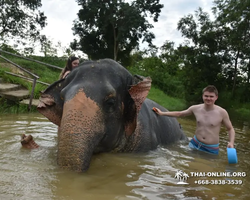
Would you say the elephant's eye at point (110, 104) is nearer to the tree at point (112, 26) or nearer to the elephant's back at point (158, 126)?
the elephant's back at point (158, 126)

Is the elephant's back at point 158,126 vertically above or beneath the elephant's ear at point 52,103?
beneath

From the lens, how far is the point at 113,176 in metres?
2.97

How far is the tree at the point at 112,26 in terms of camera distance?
23531 mm

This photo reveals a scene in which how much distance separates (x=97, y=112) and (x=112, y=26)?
2310cm

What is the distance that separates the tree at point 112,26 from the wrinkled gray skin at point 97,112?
20.0m

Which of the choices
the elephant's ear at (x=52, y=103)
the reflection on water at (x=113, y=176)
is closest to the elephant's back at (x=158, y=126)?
the reflection on water at (x=113, y=176)

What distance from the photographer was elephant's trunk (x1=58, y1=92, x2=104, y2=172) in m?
2.62

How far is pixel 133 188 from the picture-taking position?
8.62 feet

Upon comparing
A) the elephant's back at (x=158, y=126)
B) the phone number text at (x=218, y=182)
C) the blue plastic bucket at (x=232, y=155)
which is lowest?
the phone number text at (x=218, y=182)

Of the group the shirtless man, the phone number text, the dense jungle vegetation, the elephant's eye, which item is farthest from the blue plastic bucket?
the dense jungle vegetation

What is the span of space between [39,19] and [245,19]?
15188 millimetres

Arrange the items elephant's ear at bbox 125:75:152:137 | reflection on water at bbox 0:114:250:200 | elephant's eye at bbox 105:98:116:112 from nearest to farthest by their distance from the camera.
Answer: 1. reflection on water at bbox 0:114:250:200
2. elephant's eye at bbox 105:98:116:112
3. elephant's ear at bbox 125:75:152:137

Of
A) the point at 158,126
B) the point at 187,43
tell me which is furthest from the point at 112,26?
the point at 158,126

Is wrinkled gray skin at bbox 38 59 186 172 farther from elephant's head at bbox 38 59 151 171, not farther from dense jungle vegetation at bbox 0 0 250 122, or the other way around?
dense jungle vegetation at bbox 0 0 250 122
